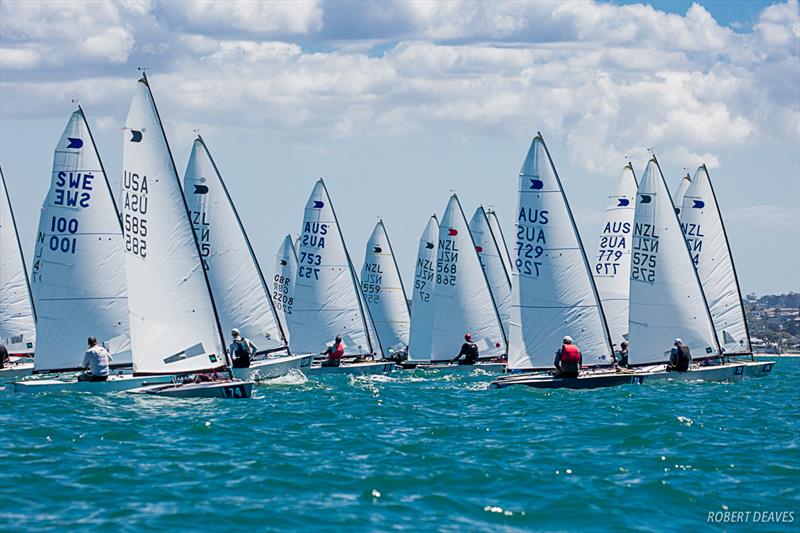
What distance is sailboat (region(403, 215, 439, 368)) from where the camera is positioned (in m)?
43.0

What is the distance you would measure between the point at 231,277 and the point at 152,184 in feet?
28.2

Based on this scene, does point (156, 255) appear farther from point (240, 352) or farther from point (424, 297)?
point (424, 297)

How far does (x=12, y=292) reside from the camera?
36.8 m

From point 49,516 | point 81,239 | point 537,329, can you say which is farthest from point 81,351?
point 49,516

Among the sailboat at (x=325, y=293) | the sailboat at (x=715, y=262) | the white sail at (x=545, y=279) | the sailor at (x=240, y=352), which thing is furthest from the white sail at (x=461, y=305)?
the sailor at (x=240, y=352)

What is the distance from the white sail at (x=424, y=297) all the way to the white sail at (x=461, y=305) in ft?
1.98

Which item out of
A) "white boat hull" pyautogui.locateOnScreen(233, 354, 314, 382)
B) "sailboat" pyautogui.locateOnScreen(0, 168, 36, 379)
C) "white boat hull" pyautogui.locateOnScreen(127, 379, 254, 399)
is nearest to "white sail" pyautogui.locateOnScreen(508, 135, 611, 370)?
"white boat hull" pyautogui.locateOnScreen(233, 354, 314, 382)

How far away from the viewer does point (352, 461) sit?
16672 mm

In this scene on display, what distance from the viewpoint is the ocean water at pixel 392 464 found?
44.0 feet

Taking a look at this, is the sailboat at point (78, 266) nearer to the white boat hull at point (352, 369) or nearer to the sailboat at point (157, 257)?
the sailboat at point (157, 257)

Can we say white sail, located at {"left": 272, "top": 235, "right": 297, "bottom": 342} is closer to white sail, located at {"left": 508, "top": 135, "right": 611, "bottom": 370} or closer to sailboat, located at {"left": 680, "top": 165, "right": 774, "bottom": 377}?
sailboat, located at {"left": 680, "top": 165, "right": 774, "bottom": 377}

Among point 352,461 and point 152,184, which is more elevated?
point 152,184

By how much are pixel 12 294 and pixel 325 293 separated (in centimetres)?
924

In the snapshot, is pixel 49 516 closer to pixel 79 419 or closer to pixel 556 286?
pixel 79 419
